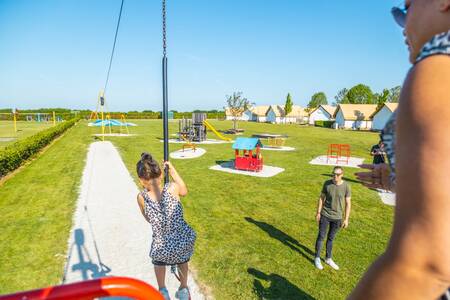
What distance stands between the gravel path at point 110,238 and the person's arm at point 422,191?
4600mm

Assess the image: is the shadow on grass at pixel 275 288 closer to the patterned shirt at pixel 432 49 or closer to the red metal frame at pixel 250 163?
the patterned shirt at pixel 432 49

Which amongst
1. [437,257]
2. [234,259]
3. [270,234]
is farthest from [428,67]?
[270,234]

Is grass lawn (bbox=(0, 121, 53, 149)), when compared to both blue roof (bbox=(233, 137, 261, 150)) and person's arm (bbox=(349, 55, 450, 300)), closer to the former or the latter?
blue roof (bbox=(233, 137, 261, 150))

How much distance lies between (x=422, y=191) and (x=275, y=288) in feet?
16.2

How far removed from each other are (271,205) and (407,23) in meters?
8.85

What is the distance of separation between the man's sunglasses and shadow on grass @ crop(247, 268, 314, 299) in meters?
4.71

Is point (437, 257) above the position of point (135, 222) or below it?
above

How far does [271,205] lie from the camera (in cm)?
928

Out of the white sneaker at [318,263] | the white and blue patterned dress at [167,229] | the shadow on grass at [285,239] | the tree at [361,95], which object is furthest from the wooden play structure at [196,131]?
the tree at [361,95]

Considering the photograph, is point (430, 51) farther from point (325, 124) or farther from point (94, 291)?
point (325, 124)

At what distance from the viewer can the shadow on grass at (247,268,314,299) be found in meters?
4.71

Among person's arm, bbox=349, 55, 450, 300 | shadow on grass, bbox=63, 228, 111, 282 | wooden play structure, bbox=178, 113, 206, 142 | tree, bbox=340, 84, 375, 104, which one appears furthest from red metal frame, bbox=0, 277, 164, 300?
tree, bbox=340, 84, 375, 104

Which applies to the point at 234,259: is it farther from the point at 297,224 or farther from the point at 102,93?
the point at 102,93

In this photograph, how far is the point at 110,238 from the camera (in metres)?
6.61
